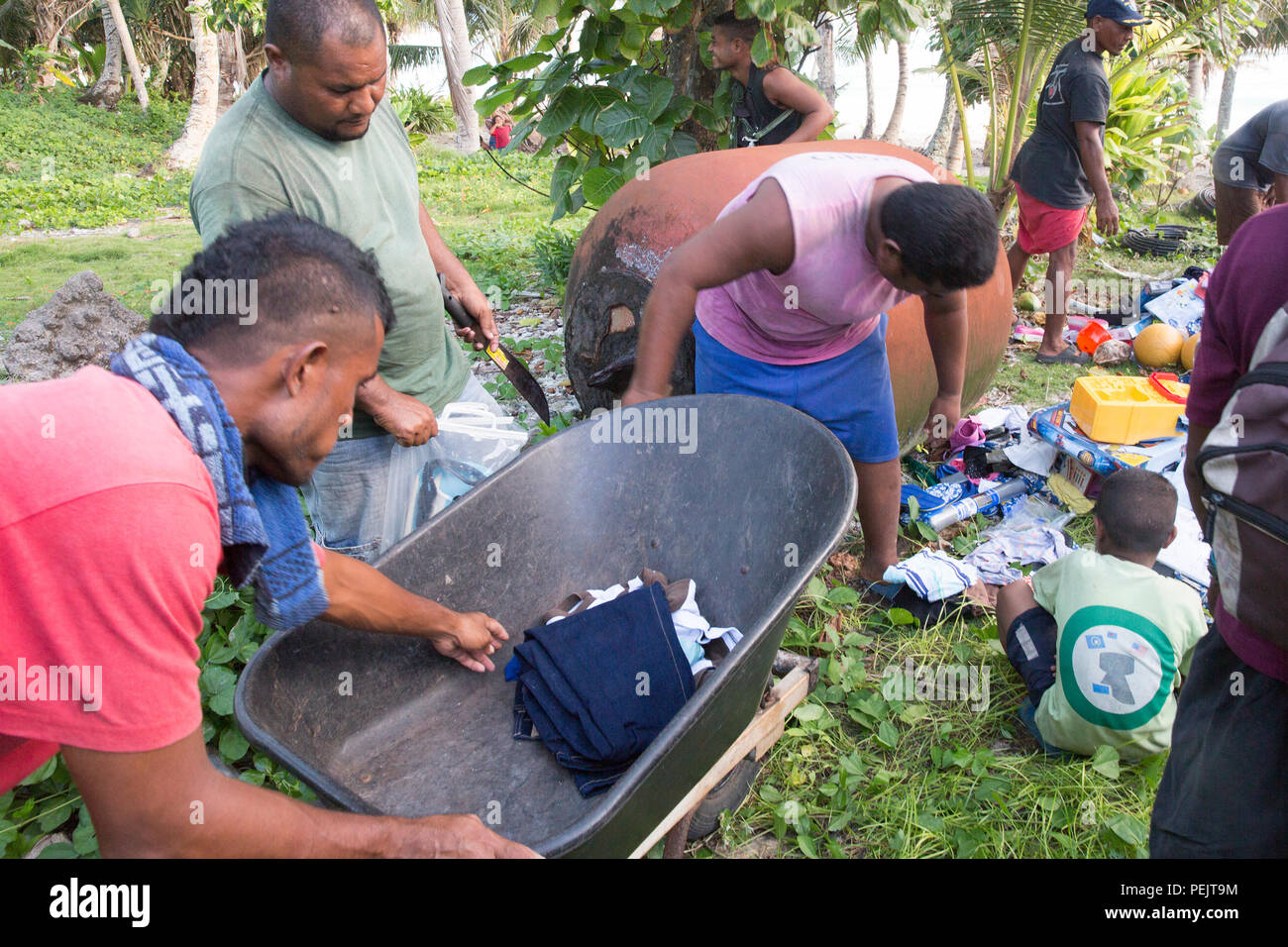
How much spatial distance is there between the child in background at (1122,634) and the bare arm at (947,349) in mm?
597

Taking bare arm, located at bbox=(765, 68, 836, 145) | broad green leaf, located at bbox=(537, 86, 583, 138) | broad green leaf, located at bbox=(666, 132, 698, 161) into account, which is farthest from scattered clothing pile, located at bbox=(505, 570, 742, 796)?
broad green leaf, located at bbox=(537, 86, 583, 138)

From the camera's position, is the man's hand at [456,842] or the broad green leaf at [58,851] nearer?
the man's hand at [456,842]

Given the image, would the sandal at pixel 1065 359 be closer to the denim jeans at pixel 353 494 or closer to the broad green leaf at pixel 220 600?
the denim jeans at pixel 353 494

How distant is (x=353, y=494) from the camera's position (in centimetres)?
238

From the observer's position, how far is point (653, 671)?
2037 mm

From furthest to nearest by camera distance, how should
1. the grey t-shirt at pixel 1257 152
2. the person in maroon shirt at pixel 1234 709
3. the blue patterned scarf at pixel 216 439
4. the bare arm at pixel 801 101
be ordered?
the grey t-shirt at pixel 1257 152
the bare arm at pixel 801 101
the person in maroon shirt at pixel 1234 709
the blue patterned scarf at pixel 216 439

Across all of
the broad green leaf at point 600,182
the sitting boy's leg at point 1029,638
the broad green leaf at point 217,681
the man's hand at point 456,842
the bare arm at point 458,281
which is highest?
the broad green leaf at point 600,182

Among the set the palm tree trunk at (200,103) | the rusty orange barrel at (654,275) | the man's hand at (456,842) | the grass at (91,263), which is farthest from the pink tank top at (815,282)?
the palm tree trunk at (200,103)

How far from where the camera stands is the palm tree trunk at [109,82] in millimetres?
17578

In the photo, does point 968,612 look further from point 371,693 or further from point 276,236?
point 276,236

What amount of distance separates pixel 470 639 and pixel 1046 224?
14.5 feet

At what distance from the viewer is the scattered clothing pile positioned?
1935mm

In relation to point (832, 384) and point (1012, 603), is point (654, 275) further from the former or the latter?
point (1012, 603)

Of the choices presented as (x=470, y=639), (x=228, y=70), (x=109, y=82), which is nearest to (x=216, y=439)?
(x=470, y=639)
